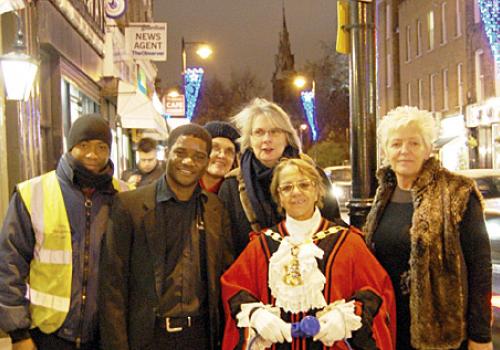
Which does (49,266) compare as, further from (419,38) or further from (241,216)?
(419,38)

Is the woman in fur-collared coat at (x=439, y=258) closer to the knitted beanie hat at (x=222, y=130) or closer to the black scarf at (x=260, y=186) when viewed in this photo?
the black scarf at (x=260, y=186)

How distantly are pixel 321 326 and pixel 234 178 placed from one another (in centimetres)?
131

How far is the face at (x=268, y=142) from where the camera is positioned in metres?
3.61

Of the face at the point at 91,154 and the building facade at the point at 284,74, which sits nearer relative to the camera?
the face at the point at 91,154

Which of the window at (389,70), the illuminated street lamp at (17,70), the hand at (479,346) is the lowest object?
the hand at (479,346)

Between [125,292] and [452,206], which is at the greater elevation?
[452,206]

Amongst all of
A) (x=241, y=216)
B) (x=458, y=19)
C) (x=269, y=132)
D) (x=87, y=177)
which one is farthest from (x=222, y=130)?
(x=458, y=19)

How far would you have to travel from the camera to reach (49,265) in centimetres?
305

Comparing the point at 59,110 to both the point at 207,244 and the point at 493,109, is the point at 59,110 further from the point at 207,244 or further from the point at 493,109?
the point at 493,109

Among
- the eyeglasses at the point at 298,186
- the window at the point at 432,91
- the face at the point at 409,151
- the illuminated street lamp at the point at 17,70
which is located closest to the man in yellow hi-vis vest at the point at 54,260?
the eyeglasses at the point at 298,186

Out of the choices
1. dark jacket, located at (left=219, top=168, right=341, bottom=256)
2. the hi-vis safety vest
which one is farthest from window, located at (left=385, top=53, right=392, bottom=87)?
the hi-vis safety vest

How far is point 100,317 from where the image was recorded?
2945 millimetres

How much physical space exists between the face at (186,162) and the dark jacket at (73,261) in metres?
0.42

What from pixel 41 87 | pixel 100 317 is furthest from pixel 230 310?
pixel 41 87
